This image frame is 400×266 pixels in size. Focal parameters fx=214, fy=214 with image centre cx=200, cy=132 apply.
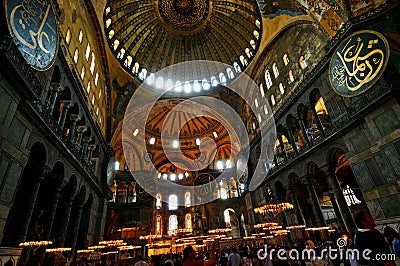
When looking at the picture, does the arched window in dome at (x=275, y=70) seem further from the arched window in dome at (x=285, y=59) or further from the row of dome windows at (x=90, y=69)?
the row of dome windows at (x=90, y=69)

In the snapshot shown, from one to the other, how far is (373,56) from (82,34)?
14.9 metres

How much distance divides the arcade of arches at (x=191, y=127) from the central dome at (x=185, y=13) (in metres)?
0.09

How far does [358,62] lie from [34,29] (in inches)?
462

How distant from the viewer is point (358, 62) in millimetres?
8641

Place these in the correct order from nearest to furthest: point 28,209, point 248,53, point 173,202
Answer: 1. point 28,209
2. point 248,53
3. point 173,202

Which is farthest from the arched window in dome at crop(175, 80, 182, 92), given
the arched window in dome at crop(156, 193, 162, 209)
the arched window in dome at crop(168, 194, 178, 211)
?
the arched window in dome at crop(168, 194, 178, 211)

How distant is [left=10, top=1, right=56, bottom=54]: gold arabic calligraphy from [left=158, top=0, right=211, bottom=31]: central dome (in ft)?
47.4

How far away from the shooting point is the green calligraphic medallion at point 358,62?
7793mm

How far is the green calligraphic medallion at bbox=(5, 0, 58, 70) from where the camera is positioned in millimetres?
5801

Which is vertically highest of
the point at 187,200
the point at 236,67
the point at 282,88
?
the point at 236,67

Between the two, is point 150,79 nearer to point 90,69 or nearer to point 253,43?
point 90,69

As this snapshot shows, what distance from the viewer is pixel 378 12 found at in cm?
870

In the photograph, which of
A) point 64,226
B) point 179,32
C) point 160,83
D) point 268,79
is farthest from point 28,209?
point 179,32

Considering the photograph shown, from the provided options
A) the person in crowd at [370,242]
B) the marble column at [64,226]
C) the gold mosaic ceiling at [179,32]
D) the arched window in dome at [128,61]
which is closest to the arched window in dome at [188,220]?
the marble column at [64,226]
